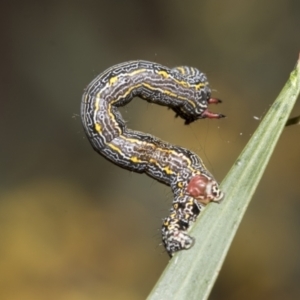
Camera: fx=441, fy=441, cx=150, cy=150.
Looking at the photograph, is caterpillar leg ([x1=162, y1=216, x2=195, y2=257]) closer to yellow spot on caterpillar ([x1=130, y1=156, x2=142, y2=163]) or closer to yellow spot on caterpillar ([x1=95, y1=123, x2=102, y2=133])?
yellow spot on caterpillar ([x1=130, y1=156, x2=142, y2=163])

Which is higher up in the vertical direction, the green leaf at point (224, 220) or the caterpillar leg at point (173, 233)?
the green leaf at point (224, 220)

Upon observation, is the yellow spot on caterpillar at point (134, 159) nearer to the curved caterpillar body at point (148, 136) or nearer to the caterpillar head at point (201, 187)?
the curved caterpillar body at point (148, 136)

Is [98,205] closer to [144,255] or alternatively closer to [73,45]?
[144,255]

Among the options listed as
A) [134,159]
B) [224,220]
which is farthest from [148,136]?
[224,220]

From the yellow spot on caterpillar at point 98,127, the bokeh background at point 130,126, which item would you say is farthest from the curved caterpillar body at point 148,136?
the bokeh background at point 130,126

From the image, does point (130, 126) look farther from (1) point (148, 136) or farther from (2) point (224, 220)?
(2) point (224, 220)

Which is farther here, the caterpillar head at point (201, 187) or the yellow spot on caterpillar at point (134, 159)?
the yellow spot on caterpillar at point (134, 159)
